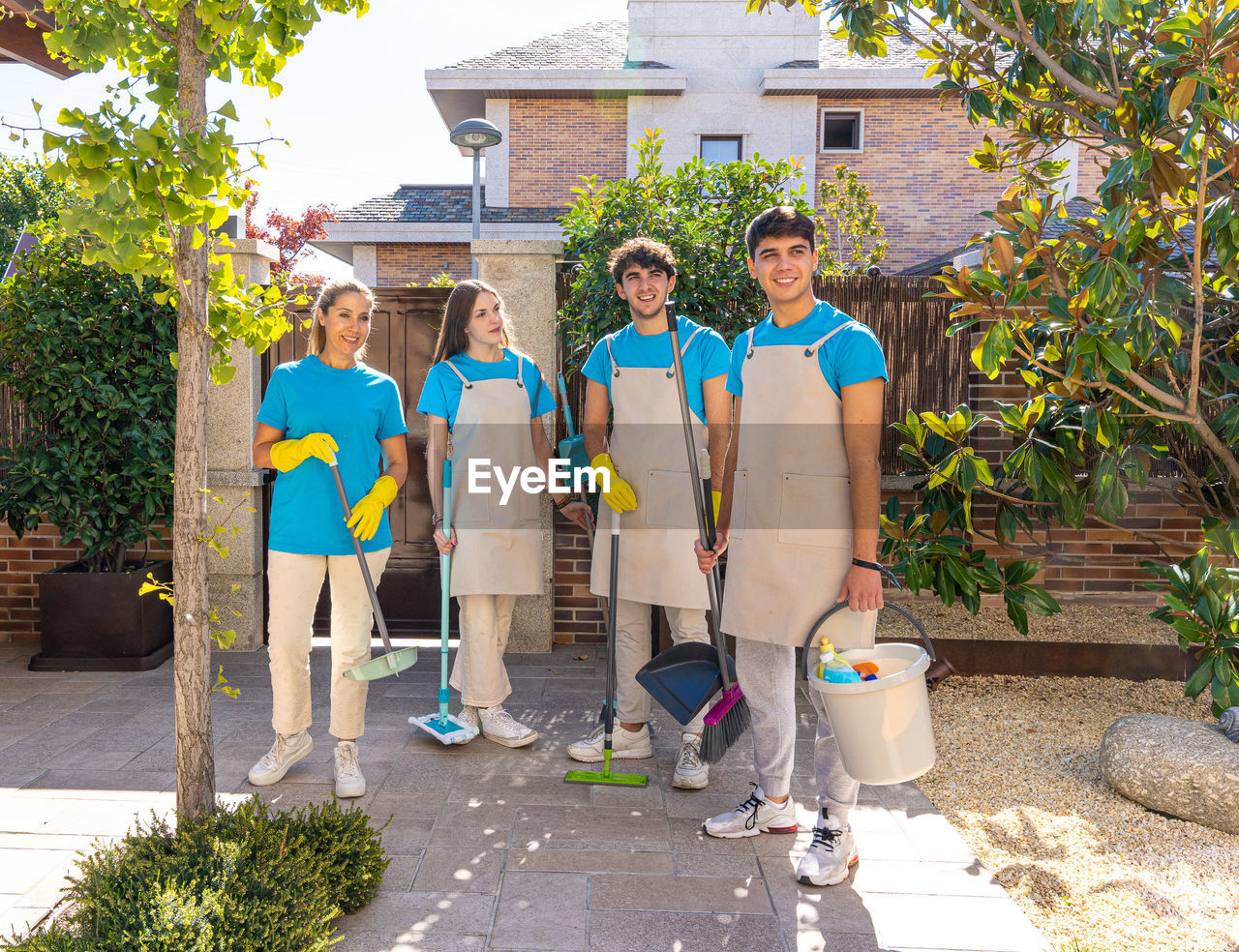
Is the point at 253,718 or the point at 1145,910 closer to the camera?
the point at 1145,910

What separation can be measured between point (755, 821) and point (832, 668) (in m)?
0.81

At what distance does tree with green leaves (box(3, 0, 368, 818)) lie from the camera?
2.08 m

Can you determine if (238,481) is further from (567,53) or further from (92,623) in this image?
(567,53)

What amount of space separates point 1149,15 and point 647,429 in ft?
7.58

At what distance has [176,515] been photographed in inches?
100

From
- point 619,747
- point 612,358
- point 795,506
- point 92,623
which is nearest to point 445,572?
point 619,747

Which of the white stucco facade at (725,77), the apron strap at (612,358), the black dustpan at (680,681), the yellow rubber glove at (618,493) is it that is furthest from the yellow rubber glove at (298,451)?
the white stucco facade at (725,77)

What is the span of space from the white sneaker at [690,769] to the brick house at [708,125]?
13918mm

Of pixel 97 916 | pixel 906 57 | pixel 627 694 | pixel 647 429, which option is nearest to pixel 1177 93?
pixel 647 429

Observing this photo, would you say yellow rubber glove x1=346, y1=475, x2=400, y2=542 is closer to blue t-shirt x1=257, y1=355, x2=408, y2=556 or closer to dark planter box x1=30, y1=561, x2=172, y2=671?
blue t-shirt x1=257, y1=355, x2=408, y2=556

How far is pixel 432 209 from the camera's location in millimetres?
17375

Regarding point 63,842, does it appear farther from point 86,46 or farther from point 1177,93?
point 1177,93

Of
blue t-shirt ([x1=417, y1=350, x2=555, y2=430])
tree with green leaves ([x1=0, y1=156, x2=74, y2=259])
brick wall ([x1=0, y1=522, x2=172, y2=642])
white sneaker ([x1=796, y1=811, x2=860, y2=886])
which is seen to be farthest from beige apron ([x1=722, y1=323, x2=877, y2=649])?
tree with green leaves ([x1=0, y1=156, x2=74, y2=259])

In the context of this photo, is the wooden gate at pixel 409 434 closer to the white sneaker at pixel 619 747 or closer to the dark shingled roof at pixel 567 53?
the white sneaker at pixel 619 747
